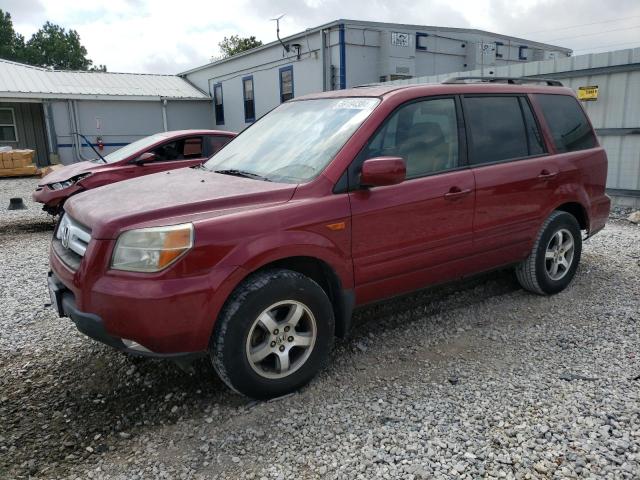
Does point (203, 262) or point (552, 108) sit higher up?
point (552, 108)

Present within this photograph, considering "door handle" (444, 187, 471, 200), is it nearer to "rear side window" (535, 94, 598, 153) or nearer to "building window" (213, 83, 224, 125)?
"rear side window" (535, 94, 598, 153)

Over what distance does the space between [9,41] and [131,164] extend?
64.2 m

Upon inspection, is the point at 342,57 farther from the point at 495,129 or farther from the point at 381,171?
the point at 381,171

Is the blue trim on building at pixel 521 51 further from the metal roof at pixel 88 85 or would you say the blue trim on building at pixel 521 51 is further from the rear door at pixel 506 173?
the rear door at pixel 506 173

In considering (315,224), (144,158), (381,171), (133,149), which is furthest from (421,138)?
(133,149)

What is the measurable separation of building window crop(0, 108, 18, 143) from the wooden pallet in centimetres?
495

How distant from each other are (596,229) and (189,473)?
14.3 feet

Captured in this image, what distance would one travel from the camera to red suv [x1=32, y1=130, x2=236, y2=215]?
7.41m

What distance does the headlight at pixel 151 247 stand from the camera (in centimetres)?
264

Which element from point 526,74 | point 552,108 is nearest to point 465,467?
point 552,108

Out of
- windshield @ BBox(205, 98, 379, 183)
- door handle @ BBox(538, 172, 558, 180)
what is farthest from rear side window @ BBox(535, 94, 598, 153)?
windshield @ BBox(205, 98, 379, 183)

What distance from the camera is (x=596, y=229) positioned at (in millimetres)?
5023

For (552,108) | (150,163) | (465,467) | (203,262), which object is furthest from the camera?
(150,163)

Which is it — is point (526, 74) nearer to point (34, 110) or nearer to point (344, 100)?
point (344, 100)
